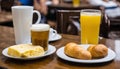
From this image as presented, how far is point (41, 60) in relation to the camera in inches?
39.6

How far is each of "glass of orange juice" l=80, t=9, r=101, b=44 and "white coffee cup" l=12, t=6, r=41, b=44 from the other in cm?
27

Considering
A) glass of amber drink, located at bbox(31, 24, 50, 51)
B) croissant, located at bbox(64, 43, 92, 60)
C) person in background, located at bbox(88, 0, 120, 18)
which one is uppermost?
glass of amber drink, located at bbox(31, 24, 50, 51)

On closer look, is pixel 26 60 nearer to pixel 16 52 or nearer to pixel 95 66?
pixel 16 52

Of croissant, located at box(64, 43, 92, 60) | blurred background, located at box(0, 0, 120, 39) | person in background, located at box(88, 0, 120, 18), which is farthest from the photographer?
person in background, located at box(88, 0, 120, 18)

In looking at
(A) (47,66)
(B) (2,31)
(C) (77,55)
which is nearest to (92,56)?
(C) (77,55)

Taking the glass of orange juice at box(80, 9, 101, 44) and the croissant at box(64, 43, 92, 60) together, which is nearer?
the croissant at box(64, 43, 92, 60)

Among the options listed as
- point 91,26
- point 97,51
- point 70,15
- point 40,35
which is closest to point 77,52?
point 97,51

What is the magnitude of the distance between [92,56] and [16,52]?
30cm

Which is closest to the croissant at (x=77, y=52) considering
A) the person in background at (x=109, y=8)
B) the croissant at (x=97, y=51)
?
the croissant at (x=97, y=51)

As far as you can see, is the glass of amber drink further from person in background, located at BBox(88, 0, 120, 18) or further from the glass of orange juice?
person in background, located at BBox(88, 0, 120, 18)

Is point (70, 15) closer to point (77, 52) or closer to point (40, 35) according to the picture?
point (40, 35)

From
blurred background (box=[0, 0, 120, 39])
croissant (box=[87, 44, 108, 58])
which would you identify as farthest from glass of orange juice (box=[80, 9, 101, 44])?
blurred background (box=[0, 0, 120, 39])

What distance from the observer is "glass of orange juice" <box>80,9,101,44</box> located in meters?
1.22

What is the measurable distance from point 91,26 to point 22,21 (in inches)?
13.4
